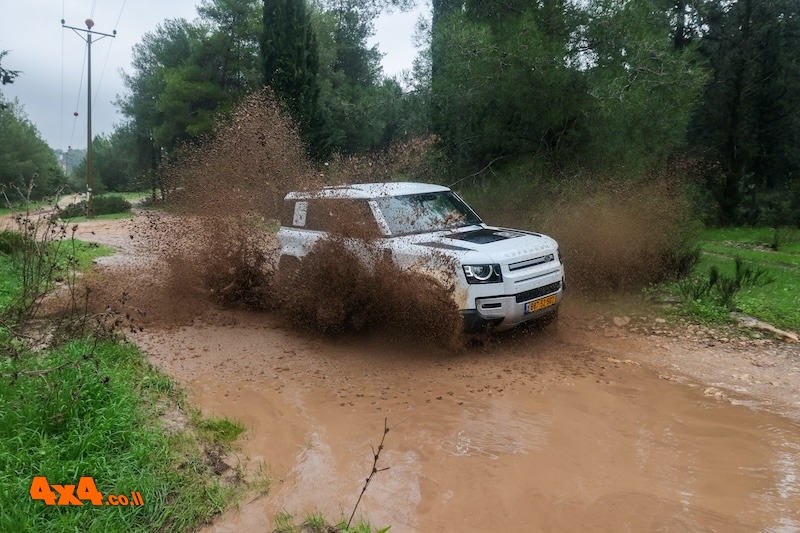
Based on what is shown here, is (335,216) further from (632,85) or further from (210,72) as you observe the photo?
(210,72)

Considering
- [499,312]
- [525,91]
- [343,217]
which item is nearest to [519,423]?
[499,312]

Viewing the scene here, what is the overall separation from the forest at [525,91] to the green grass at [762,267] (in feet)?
4.95

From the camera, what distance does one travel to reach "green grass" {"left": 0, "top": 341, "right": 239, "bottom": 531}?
3.36 meters

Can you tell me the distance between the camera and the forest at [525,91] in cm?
1056

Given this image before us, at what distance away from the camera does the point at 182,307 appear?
8758mm

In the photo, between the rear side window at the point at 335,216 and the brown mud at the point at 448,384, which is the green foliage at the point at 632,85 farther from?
the rear side window at the point at 335,216

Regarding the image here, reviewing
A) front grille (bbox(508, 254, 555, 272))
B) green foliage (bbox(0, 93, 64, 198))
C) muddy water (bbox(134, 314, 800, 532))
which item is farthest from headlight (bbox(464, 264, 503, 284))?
green foliage (bbox(0, 93, 64, 198))

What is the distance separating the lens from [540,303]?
21.1 feet

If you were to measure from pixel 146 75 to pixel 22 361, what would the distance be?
4025 centimetres

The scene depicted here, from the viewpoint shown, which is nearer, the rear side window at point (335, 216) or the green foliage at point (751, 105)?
the rear side window at point (335, 216)

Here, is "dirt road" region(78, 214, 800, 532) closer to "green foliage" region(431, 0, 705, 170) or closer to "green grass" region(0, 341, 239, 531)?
"green grass" region(0, 341, 239, 531)

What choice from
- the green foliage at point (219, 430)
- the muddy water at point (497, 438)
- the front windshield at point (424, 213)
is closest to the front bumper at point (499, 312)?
the muddy water at point (497, 438)

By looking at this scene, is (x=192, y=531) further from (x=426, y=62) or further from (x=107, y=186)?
(x=107, y=186)

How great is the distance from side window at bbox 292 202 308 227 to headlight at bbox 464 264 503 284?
2.86m
